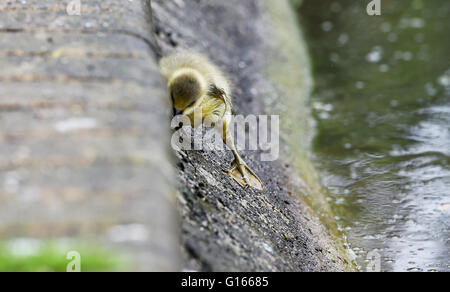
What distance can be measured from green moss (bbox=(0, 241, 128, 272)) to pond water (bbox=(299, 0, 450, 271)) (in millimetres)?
2460

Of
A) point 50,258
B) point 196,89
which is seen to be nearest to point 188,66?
point 196,89

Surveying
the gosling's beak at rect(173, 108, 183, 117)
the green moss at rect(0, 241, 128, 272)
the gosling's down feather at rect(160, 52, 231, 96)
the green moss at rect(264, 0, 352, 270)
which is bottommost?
the green moss at rect(0, 241, 128, 272)

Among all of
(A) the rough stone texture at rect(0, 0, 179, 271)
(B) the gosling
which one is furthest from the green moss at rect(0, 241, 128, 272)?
(B) the gosling

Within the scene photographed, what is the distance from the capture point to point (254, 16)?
28.5 feet

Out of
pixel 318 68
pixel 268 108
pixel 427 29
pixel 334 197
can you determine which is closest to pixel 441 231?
pixel 334 197

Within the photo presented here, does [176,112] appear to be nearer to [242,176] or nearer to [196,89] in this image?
[196,89]

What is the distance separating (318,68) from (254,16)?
1413mm

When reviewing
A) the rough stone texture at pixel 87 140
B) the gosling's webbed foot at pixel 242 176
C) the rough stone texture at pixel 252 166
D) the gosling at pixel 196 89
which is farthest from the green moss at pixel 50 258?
the gosling's webbed foot at pixel 242 176

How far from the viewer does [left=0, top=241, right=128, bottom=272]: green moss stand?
5.27ft

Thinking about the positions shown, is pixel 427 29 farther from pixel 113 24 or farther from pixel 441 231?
pixel 113 24

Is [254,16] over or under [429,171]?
over

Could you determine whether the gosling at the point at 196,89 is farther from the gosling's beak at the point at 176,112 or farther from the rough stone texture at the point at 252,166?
the rough stone texture at the point at 252,166

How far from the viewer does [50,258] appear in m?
1.64

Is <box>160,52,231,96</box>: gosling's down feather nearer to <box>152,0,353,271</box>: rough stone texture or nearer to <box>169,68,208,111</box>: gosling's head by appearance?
<box>169,68,208,111</box>: gosling's head
